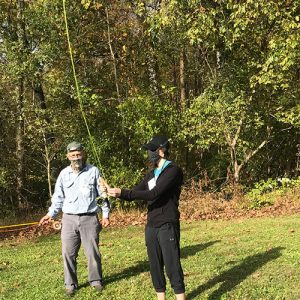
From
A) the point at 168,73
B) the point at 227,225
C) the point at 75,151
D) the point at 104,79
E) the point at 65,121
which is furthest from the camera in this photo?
the point at 168,73

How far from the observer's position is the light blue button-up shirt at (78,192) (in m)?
5.84

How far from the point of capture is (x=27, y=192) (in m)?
17.0

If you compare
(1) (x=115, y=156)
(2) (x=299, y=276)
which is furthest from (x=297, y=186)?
(2) (x=299, y=276)

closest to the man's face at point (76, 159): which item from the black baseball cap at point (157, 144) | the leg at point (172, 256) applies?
the black baseball cap at point (157, 144)

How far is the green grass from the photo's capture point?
5.82 metres

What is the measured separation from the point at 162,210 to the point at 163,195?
0.57ft

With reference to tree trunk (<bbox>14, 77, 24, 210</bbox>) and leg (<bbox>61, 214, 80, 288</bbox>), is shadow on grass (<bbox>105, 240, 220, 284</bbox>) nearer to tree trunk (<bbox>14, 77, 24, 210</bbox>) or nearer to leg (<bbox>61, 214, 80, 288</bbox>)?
leg (<bbox>61, 214, 80, 288</bbox>)

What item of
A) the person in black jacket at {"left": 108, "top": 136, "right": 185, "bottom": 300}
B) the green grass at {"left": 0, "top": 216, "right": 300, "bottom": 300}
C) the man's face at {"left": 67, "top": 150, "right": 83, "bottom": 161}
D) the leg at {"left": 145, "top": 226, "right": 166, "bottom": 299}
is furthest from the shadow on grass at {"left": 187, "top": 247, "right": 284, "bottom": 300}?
the man's face at {"left": 67, "top": 150, "right": 83, "bottom": 161}

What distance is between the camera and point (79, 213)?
19.1 ft

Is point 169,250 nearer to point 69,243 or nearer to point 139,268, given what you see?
point 69,243

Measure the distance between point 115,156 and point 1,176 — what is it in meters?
3.77

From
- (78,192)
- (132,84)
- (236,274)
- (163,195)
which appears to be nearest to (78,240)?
(78,192)

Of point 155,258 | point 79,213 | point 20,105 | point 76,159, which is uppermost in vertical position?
point 20,105

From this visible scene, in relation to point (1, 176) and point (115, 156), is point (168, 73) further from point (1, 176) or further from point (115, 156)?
point (1, 176)
